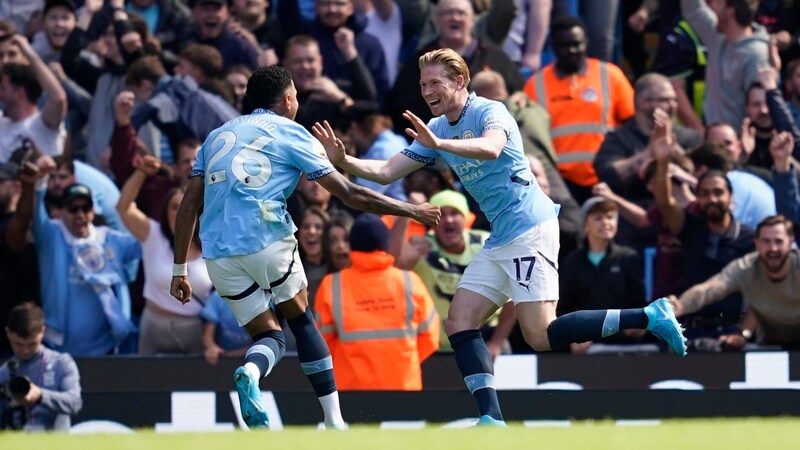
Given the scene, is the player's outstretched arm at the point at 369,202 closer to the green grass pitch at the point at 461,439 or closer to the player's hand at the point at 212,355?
the green grass pitch at the point at 461,439

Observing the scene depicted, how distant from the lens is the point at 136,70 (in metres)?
Answer: 13.7

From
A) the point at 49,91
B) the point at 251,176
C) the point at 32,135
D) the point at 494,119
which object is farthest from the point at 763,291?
the point at 32,135

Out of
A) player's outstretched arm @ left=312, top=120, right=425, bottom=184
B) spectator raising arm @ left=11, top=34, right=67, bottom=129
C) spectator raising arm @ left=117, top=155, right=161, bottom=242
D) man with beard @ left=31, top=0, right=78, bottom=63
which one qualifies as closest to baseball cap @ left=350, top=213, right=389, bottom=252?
player's outstretched arm @ left=312, top=120, right=425, bottom=184

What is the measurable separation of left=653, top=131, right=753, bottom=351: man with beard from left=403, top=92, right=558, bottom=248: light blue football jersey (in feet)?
10.9

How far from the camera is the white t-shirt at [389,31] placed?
1455 centimetres

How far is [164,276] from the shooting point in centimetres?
1214

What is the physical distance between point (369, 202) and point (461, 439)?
6.17 ft

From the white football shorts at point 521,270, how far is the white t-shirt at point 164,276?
3675 mm

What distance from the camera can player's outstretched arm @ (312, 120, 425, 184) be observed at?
8.92 m

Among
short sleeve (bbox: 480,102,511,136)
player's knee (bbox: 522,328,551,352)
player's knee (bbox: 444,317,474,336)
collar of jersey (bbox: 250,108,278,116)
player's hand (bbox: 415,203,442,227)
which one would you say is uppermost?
collar of jersey (bbox: 250,108,278,116)

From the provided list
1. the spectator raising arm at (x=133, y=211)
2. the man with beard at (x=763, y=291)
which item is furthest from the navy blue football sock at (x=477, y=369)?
the spectator raising arm at (x=133, y=211)

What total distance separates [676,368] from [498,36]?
395 centimetres

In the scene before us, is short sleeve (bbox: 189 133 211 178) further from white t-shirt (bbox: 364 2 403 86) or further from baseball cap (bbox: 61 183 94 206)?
white t-shirt (bbox: 364 2 403 86)

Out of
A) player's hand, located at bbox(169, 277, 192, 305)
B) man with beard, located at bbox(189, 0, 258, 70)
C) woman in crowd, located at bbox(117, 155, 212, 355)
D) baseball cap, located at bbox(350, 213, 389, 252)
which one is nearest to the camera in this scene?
player's hand, located at bbox(169, 277, 192, 305)
